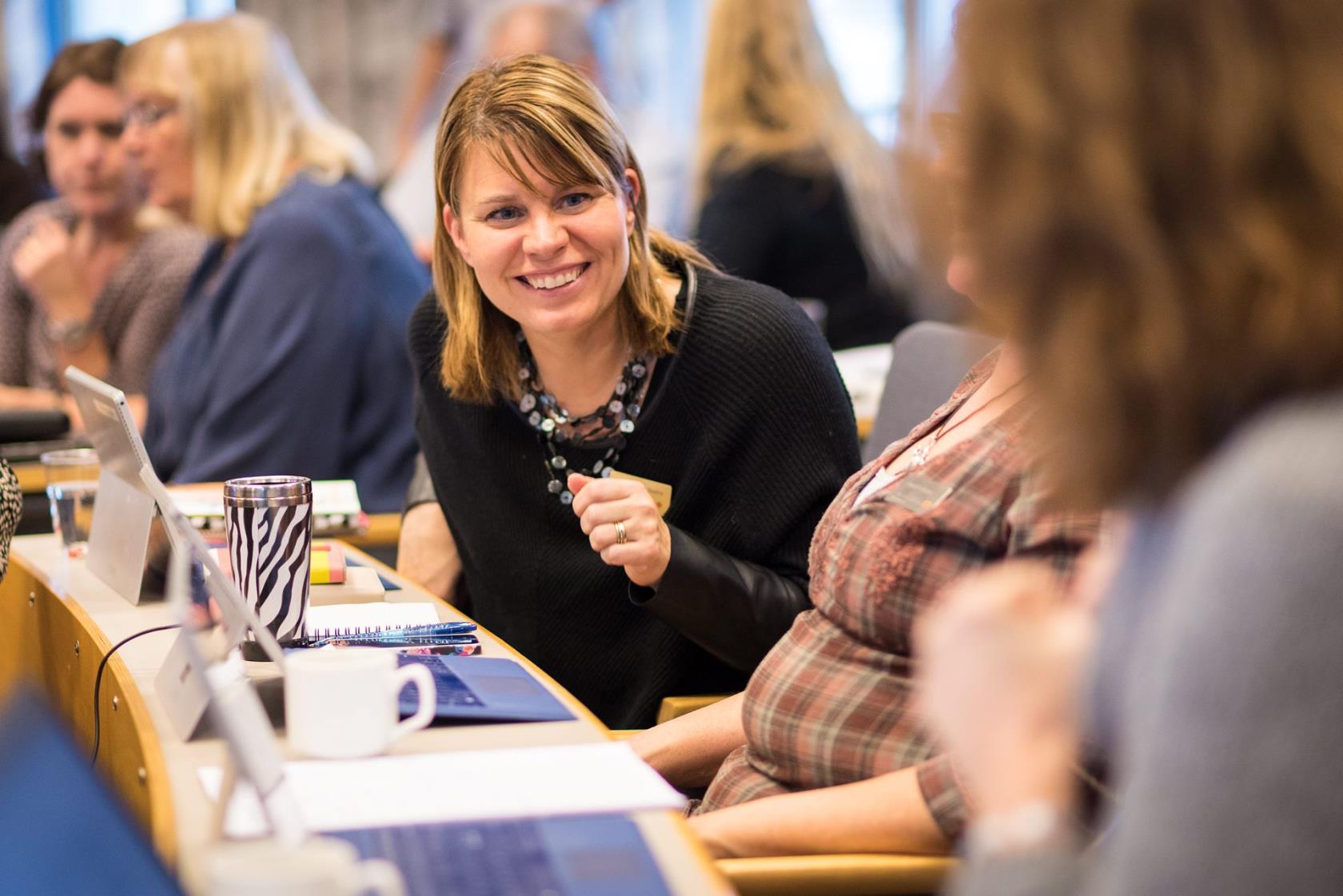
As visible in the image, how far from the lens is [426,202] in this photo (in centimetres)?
503

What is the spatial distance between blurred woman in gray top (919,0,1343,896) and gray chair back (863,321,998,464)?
104 centimetres

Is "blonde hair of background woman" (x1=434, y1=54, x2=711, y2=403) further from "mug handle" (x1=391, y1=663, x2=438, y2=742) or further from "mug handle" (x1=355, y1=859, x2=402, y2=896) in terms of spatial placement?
"mug handle" (x1=355, y1=859, x2=402, y2=896)

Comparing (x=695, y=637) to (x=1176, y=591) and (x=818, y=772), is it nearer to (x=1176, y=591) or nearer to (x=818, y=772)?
(x=818, y=772)

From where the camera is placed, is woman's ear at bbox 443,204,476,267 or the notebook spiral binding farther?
woman's ear at bbox 443,204,476,267

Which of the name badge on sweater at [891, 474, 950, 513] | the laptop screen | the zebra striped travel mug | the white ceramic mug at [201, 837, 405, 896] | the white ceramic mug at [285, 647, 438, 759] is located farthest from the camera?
the zebra striped travel mug

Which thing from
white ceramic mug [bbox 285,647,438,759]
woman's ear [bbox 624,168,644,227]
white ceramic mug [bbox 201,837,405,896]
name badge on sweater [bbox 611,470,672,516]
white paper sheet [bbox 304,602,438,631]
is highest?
woman's ear [bbox 624,168,644,227]

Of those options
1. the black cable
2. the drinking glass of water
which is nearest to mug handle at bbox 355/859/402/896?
the black cable

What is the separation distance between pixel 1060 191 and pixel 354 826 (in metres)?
0.64

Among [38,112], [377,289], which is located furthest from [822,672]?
[38,112]

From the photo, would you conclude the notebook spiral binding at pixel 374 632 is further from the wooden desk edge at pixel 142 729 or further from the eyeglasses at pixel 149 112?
the eyeglasses at pixel 149 112

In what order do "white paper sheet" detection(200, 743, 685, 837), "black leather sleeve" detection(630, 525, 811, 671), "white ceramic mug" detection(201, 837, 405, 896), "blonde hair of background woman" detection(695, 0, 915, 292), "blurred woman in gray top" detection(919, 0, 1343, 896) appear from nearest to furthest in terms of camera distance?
"blurred woman in gray top" detection(919, 0, 1343, 896) < "white ceramic mug" detection(201, 837, 405, 896) < "white paper sheet" detection(200, 743, 685, 837) < "black leather sleeve" detection(630, 525, 811, 671) < "blonde hair of background woman" detection(695, 0, 915, 292)

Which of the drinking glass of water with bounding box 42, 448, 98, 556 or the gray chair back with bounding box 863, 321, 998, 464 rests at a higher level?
the gray chair back with bounding box 863, 321, 998, 464

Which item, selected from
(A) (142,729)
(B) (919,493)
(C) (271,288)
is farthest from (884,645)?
(C) (271,288)

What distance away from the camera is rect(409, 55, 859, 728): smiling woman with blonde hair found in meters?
1.86
